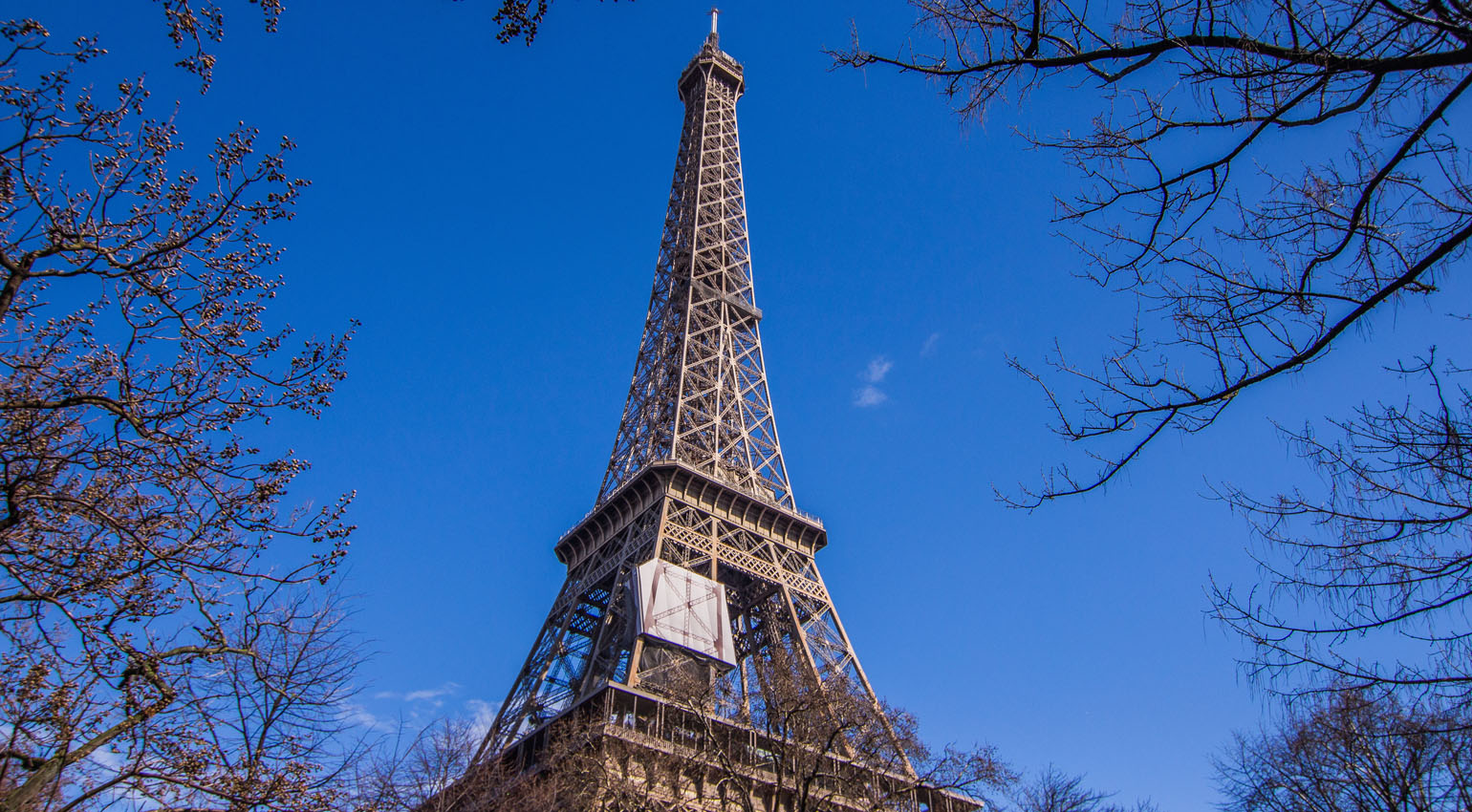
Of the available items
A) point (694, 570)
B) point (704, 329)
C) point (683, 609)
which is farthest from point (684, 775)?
point (704, 329)

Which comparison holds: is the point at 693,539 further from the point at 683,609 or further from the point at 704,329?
the point at 704,329

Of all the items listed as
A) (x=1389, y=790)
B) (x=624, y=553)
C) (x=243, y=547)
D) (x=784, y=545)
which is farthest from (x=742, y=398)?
(x=243, y=547)

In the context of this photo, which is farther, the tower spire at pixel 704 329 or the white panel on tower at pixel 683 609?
the tower spire at pixel 704 329

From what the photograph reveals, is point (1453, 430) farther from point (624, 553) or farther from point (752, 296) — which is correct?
point (752, 296)

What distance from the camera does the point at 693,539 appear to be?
36719 millimetres

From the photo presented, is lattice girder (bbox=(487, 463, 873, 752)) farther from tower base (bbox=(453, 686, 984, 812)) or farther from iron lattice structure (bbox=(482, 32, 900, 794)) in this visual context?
tower base (bbox=(453, 686, 984, 812))

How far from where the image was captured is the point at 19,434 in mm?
6996

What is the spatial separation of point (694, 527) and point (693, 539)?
0.99 meters

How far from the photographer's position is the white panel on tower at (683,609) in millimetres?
30125

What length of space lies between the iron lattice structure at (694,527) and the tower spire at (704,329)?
108 millimetres

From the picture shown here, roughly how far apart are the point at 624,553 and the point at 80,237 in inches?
1228

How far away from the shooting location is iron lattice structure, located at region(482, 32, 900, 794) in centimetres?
3172

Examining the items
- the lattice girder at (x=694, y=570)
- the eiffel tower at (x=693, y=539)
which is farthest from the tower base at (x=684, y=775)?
the lattice girder at (x=694, y=570)

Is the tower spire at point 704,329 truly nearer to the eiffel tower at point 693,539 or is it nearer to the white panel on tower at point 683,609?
the eiffel tower at point 693,539
